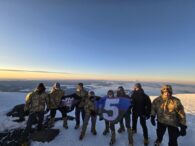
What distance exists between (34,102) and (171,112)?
6.30 metres

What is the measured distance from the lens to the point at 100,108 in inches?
291

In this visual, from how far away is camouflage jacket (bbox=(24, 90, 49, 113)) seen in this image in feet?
24.8

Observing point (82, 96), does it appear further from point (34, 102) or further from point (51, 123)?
point (51, 123)

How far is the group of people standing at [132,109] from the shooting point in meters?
5.49

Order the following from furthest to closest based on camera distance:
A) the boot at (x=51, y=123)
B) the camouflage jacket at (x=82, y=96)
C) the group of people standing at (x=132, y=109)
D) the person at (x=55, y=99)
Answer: the boot at (x=51, y=123), the person at (x=55, y=99), the camouflage jacket at (x=82, y=96), the group of people standing at (x=132, y=109)

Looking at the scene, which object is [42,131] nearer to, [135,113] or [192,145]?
[135,113]

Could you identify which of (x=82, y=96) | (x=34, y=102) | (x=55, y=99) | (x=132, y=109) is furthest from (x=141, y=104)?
(x=34, y=102)

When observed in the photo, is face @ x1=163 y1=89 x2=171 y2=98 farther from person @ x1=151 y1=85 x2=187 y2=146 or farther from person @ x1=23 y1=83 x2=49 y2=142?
person @ x1=23 y1=83 x2=49 y2=142

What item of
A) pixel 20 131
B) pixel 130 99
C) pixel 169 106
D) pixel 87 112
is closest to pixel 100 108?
pixel 87 112

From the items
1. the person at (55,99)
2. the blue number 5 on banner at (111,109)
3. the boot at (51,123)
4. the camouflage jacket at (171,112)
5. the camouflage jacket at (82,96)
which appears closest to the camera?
the camouflage jacket at (171,112)

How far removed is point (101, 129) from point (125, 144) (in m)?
2.01

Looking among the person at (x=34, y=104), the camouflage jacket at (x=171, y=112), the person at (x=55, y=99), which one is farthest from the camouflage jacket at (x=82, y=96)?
the camouflage jacket at (x=171, y=112)

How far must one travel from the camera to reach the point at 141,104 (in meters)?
6.78

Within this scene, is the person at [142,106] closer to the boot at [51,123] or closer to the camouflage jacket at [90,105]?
the camouflage jacket at [90,105]
